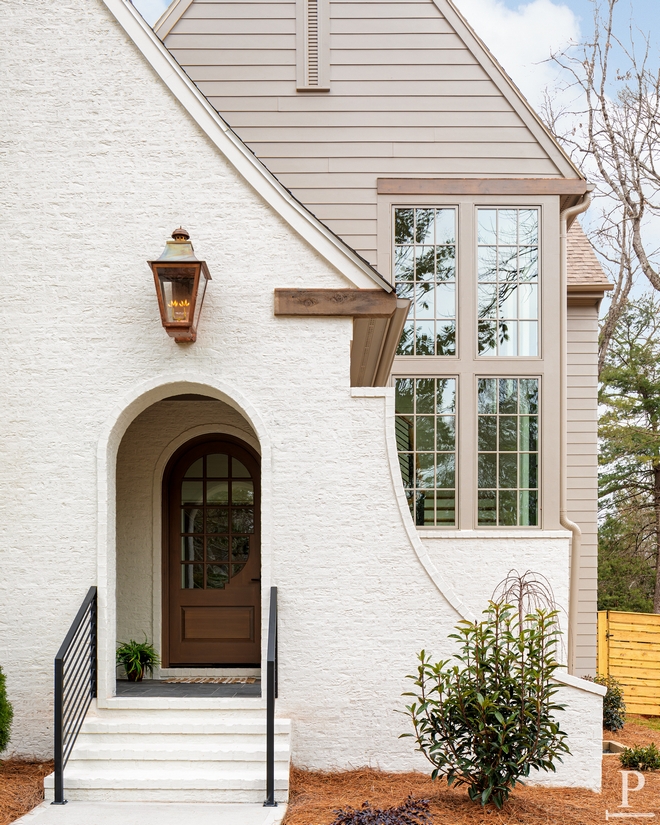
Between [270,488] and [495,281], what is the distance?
13.5 ft

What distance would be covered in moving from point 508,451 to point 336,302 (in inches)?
135

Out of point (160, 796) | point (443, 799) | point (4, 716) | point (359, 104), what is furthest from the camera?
point (359, 104)

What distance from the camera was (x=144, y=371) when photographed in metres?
6.63

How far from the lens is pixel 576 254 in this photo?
437 inches

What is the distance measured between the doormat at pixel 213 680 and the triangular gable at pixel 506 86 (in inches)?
247

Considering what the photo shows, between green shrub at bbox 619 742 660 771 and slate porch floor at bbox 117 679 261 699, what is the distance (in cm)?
356

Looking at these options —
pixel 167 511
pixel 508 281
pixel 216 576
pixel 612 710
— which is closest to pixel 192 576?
pixel 216 576

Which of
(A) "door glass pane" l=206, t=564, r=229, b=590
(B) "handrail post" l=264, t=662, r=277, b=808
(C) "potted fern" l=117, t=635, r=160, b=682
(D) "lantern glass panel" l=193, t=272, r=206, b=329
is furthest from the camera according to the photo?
(A) "door glass pane" l=206, t=564, r=229, b=590

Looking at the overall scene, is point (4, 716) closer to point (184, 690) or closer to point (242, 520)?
point (184, 690)

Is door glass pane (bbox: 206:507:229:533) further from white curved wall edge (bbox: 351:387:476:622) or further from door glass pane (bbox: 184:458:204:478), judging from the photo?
white curved wall edge (bbox: 351:387:476:622)

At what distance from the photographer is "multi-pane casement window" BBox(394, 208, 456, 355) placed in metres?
9.24

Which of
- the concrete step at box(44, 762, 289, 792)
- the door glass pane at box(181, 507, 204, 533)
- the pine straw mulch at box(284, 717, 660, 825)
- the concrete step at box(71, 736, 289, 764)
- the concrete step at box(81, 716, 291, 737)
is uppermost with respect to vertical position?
the door glass pane at box(181, 507, 204, 533)

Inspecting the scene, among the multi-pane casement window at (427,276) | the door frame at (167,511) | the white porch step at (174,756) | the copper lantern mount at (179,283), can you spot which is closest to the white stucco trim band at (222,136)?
the copper lantern mount at (179,283)

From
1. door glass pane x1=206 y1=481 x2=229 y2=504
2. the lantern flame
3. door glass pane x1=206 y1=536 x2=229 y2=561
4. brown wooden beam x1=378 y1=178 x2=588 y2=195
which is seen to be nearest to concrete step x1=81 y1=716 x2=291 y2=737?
door glass pane x1=206 y1=536 x2=229 y2=561
